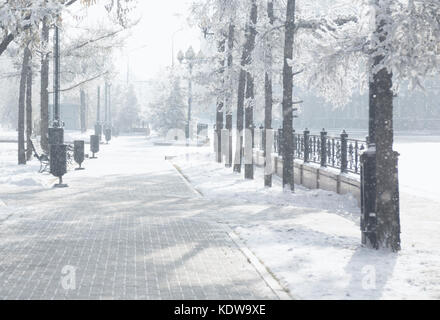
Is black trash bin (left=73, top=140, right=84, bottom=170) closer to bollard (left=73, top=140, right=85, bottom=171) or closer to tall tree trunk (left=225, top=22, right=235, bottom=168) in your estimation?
bollard (left=73, top=140, right=85, bottom=171)

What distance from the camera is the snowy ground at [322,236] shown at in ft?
25.4

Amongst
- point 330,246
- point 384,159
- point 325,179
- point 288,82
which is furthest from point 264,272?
point 325,179

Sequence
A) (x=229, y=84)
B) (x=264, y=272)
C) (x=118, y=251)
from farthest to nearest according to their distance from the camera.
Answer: (x=229, y=84)
(x=118, y=251)
(x=264, y=272)

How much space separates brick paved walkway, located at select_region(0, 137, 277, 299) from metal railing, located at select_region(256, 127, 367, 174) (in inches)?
181

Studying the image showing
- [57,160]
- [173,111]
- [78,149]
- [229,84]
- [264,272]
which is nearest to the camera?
[264,272]

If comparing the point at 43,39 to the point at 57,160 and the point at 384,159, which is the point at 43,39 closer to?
the point at 57,160

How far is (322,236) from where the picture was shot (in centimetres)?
1087

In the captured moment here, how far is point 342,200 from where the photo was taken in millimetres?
17453

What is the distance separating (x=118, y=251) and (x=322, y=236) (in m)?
3.18

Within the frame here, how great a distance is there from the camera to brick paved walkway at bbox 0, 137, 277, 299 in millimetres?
7455

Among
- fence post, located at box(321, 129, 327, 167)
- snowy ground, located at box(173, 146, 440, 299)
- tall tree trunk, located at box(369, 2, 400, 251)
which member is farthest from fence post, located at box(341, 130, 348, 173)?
tall tree trunk, located at box(369, 2, 400, 251)

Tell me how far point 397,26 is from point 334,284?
354cm

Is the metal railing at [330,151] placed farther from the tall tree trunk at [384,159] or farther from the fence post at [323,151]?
the tall tree trunk at [384,159]

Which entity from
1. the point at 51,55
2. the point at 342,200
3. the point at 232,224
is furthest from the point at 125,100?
the point at 232,224
